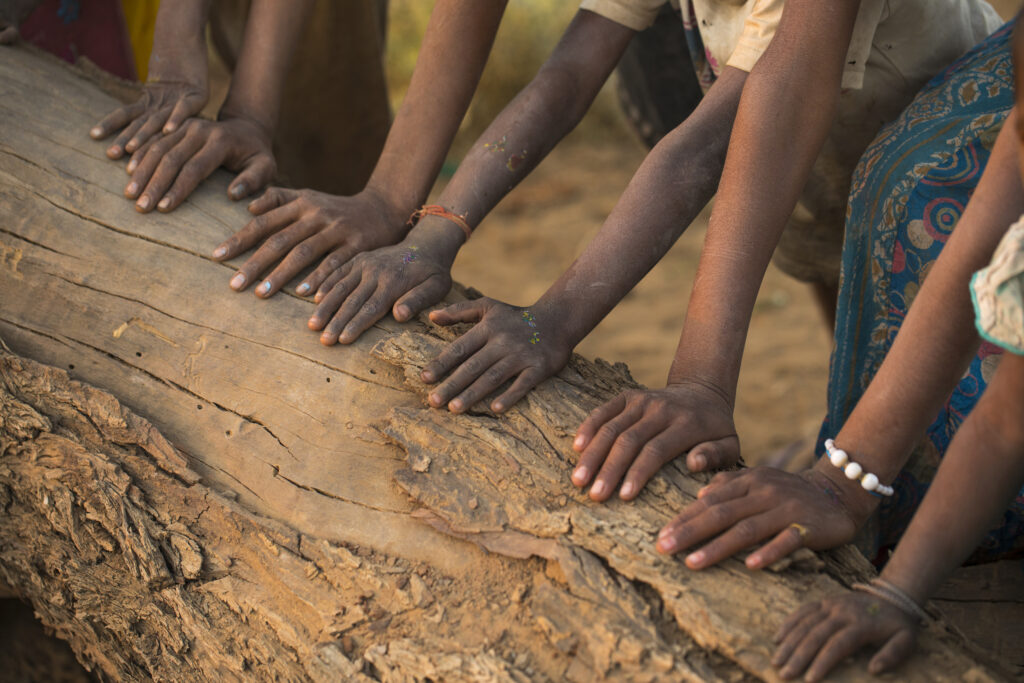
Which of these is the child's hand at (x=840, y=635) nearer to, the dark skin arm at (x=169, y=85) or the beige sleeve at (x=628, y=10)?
the beige sleeve at (x=628, y=10)

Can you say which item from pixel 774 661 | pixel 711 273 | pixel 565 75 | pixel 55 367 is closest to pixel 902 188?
pixel 711 273

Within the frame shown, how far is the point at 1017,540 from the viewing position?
1.76m

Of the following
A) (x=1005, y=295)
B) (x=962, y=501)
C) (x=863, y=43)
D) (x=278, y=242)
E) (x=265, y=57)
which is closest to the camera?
(x=1005, y=295)

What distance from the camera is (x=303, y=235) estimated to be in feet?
6.05

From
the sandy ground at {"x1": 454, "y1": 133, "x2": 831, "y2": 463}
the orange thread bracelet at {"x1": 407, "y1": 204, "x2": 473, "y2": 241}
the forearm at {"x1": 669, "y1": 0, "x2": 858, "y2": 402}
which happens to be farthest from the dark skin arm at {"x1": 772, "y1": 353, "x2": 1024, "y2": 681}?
the sandy ground at {"x1": 454, "y1": 133, "x2": 831, "y2": 463}

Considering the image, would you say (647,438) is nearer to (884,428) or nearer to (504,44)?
(884,428)

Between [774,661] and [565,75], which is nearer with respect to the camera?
[774,661]

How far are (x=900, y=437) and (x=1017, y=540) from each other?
1.89ft

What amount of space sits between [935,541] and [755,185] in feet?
2.17

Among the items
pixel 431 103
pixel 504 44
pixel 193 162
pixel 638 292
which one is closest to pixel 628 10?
pixel 431 103

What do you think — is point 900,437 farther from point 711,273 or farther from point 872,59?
point 872,59

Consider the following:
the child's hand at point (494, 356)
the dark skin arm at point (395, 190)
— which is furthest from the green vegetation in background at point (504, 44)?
the child's hand at point (494, 356)

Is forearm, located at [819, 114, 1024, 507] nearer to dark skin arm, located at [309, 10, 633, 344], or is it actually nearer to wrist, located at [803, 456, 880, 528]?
wrist, located at [803, 456, 880, 528]

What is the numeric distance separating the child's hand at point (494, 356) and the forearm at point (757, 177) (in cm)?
23
